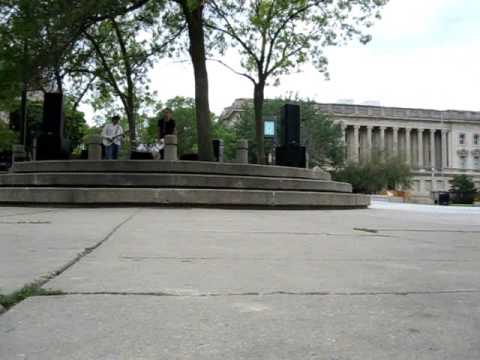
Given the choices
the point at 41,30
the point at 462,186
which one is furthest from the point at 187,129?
the point at 41,30

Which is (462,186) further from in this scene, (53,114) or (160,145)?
(53,114)

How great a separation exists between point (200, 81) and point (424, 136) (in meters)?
93.3

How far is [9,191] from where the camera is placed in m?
11.5

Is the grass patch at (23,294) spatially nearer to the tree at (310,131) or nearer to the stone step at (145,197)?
the stone step at (145,197)

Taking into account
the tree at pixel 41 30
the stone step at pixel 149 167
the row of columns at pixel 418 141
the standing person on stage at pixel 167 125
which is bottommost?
the stone step at pixel 149 167

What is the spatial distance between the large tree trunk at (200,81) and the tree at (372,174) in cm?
4304

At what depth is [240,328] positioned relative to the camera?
Result: 191 cm

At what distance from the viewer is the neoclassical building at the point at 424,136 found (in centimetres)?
9300

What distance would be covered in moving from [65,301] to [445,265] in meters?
2.94

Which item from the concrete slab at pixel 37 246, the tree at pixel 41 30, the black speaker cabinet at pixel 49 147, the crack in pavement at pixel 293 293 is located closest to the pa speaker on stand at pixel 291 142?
the tree at pixel 41 30

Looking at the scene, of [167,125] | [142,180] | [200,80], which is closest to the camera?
[142,180]

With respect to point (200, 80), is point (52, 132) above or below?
below

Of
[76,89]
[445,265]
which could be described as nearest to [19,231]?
[445,265]

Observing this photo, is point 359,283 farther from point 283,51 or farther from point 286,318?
point 283,51
